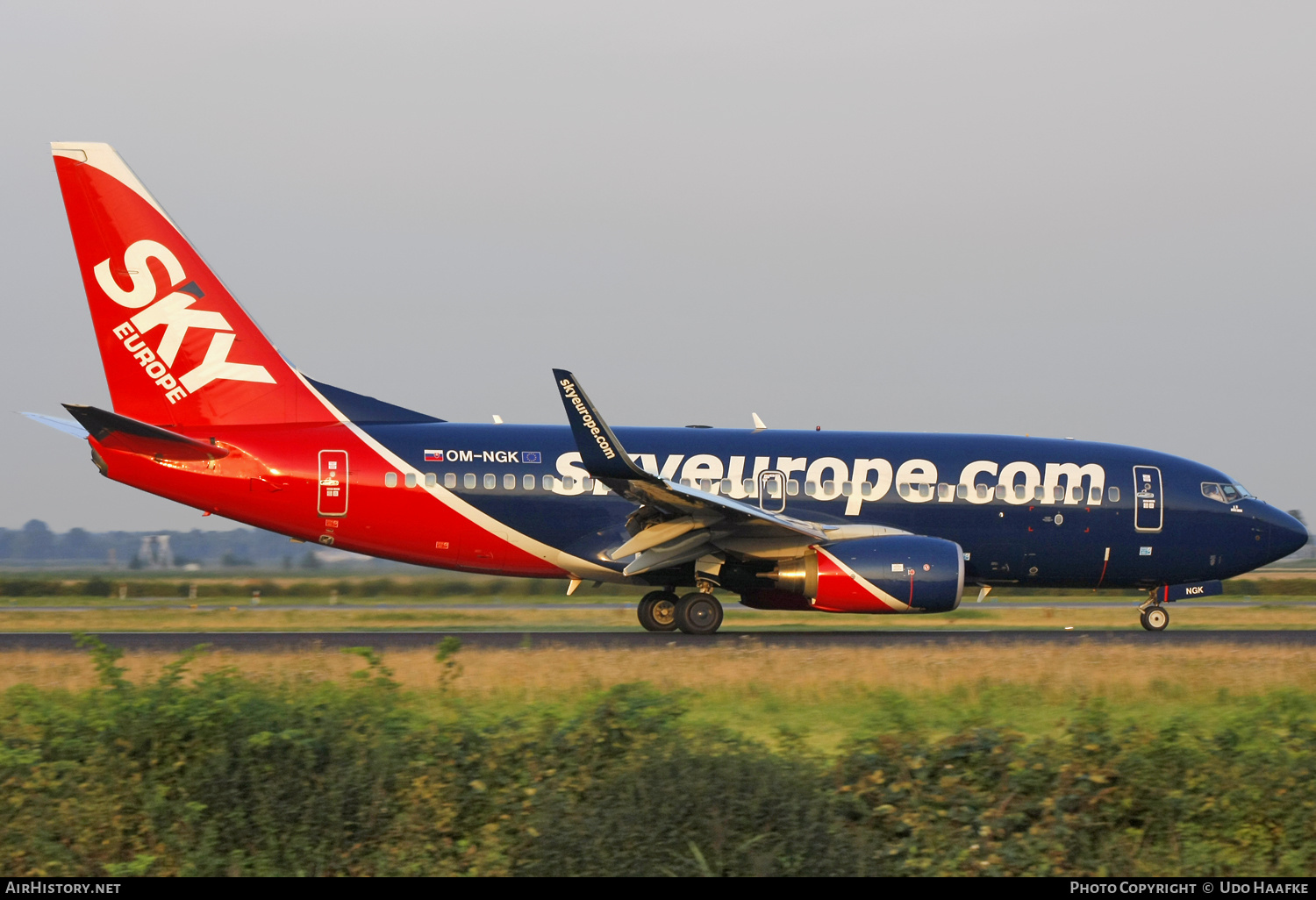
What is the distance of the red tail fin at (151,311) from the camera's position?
2084 cm

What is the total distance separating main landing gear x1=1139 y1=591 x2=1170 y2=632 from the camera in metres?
23.1

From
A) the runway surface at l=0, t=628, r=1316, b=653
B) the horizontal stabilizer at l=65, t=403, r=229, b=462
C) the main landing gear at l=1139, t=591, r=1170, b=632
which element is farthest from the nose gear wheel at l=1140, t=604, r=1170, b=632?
the horizontal stabilizer at l=65, t=403, r=229, b=462

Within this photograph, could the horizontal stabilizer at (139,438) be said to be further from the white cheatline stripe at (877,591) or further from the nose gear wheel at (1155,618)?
the nose gear wheel at (1155,618)

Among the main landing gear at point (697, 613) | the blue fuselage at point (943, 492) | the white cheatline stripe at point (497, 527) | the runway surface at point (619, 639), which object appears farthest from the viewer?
the blue fuselage at point (943, 492)

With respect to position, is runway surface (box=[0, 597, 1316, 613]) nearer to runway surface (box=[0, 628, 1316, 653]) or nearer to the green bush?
runway surface (box=[0, 628, 1316, 653])

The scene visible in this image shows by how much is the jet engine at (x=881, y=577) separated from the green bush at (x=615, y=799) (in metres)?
10.0

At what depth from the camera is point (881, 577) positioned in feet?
62.6

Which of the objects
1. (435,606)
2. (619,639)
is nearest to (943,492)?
(619,639)

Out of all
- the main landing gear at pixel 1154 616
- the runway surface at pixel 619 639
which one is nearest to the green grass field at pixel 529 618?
the main landing gear at pixel 1154 616

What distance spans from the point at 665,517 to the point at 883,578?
3694 mm

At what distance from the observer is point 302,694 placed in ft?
33.4

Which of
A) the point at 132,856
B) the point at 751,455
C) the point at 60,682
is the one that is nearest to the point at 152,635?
the point at 60,682
